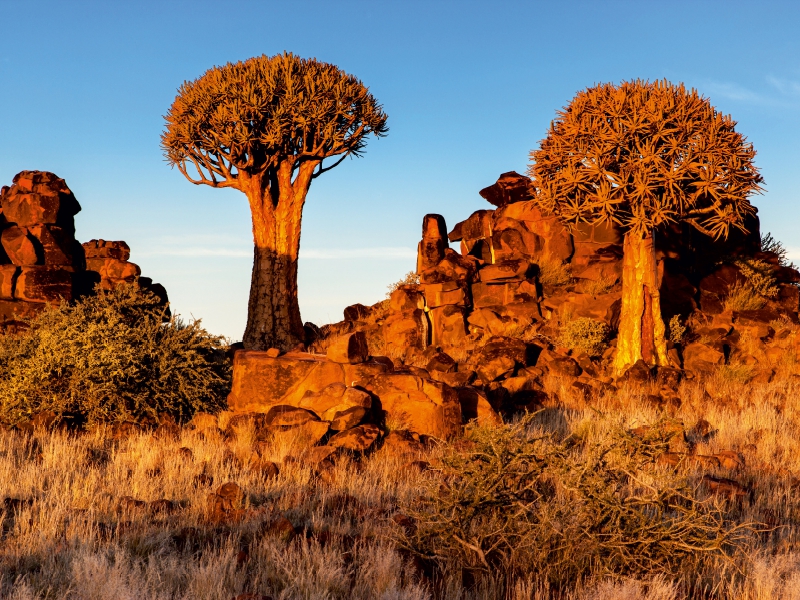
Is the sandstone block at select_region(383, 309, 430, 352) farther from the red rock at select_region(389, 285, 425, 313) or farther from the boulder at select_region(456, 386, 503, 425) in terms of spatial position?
the boulder at select_region(456, 386, 503, 425)

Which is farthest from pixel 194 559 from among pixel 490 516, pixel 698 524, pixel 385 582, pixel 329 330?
pixel 329 330

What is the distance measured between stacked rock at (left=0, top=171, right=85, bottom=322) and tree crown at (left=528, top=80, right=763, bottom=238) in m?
10.9

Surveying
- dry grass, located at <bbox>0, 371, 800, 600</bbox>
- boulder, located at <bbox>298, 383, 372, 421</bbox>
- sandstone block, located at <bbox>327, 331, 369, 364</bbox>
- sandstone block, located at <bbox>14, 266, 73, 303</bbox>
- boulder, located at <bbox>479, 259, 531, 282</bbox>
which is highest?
boulder, located at <bbox>479, 259, 531, 282</bbox>

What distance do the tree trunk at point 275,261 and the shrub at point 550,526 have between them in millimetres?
14052

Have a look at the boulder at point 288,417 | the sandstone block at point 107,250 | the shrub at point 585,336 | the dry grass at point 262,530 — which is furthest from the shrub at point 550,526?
the sandstone block at point 107,250

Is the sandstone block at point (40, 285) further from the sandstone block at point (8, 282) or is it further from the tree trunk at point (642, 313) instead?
the tree trunk at point (642, 313)

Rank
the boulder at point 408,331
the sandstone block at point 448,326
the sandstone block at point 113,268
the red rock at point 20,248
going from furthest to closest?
the boulder at point 408,331 → the sandstone block at point 448,326 → the sandstone block at point 113,268 → the red rock at point 20,248

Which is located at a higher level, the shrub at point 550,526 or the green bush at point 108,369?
the green bush at point 108,369

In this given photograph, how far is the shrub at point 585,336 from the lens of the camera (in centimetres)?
1811

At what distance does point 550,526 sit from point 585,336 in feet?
43.4

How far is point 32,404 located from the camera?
1120cm

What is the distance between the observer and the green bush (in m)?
11.1

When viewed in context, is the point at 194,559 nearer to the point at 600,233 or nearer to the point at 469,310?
the point at 469,310

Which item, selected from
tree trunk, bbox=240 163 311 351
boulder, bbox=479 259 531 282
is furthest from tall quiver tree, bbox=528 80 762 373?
tree trunk, bbox=240 163 311 351
